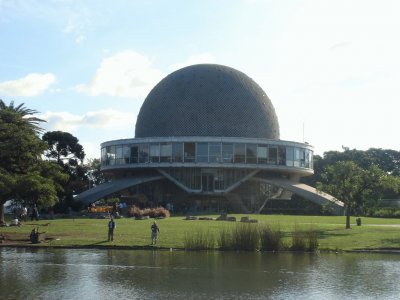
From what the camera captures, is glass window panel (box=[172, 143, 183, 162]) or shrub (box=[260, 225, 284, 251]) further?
glass window panel (box=[172, 143, 183, 162])

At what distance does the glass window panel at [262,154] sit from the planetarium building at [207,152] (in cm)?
7

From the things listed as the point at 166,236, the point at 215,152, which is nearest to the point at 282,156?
the point at 215,152

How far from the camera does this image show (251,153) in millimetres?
60688

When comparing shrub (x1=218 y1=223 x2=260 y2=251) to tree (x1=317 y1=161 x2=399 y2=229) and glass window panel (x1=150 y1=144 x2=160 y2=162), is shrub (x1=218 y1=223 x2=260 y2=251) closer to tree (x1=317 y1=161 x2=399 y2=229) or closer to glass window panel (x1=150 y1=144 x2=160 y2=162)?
tree (x1=317 y1=161 x2=399 y2=229)

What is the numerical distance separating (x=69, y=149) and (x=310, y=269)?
47448mm

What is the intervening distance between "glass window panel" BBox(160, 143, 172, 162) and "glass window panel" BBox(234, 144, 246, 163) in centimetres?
648

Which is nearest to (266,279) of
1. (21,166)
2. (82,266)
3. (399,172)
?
(82,266)

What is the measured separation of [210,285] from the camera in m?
15.1

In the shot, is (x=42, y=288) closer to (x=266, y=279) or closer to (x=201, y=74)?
(x=266, y=279)

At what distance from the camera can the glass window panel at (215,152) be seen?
59.4 m

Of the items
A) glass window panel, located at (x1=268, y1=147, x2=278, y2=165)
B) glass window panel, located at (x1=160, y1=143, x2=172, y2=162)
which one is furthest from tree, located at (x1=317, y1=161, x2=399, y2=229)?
glass window panel, located at (x1=160, y1=143, x2=172, y2=162)

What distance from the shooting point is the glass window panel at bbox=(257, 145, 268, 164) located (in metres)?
61.0

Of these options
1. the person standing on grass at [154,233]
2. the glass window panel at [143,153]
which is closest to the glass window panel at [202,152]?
the glass window panel at [143,153]

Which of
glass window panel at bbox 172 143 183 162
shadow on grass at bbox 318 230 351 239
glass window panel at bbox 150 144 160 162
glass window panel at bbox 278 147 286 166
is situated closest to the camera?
shadow on grass at bbox 318 230 351 239
